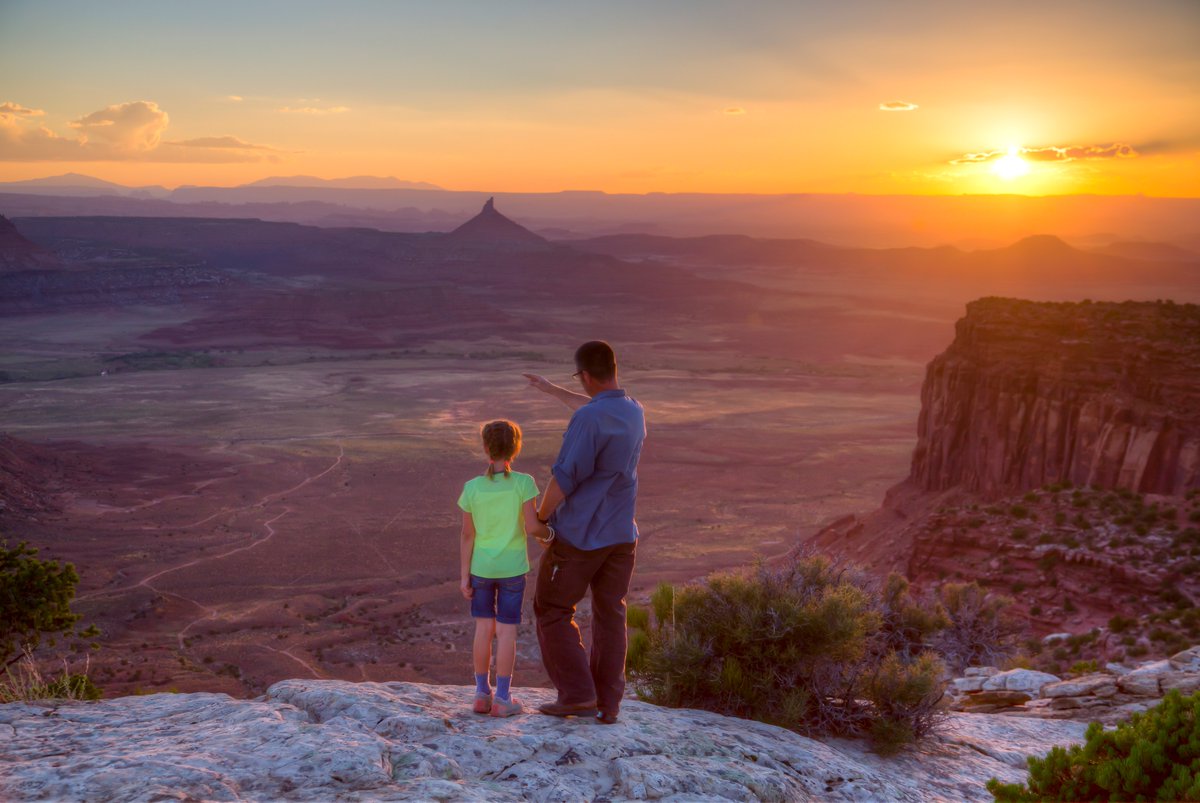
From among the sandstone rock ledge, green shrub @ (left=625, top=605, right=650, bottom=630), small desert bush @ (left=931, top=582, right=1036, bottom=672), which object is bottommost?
small desert bush @ (left=931, top=582, right=1036, bottom=672)

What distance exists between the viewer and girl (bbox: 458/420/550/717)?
15.3ft

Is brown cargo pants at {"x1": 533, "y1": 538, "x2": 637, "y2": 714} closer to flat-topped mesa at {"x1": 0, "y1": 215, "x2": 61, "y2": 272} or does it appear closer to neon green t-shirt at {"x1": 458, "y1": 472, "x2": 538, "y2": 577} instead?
neon green t-shirt at {"x1": 458, "y1": 472, "x2": 538, "y2": 577}

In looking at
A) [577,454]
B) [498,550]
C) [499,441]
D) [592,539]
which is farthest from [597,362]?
[498,550]

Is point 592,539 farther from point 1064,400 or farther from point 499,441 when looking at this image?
point 1064,400

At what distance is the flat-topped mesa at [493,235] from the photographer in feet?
443

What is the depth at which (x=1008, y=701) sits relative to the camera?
796 centimetres

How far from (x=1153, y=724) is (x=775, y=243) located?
557 feet

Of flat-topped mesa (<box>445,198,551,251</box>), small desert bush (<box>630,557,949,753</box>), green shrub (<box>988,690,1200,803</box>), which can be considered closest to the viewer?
green shrub (<box>988,690,1200,803</box>)

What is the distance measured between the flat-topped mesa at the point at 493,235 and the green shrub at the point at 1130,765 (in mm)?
130855

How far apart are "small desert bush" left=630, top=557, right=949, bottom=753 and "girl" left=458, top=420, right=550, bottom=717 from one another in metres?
1.19

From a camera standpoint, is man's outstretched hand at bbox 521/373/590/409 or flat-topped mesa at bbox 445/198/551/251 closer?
man's outstretched hand at bbox 521/373/590/409

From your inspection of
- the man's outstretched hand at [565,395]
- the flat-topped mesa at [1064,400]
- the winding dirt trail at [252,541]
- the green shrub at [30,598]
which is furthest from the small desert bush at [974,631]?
the winding dirt trail at [252,541]

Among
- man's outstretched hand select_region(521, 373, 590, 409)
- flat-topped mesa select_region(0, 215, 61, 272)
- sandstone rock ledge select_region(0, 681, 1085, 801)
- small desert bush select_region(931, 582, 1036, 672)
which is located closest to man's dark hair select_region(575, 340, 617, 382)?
man's outstretched hand select_region(521, 373, 590, 409)

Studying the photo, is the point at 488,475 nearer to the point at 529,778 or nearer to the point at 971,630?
the point at 529,778
